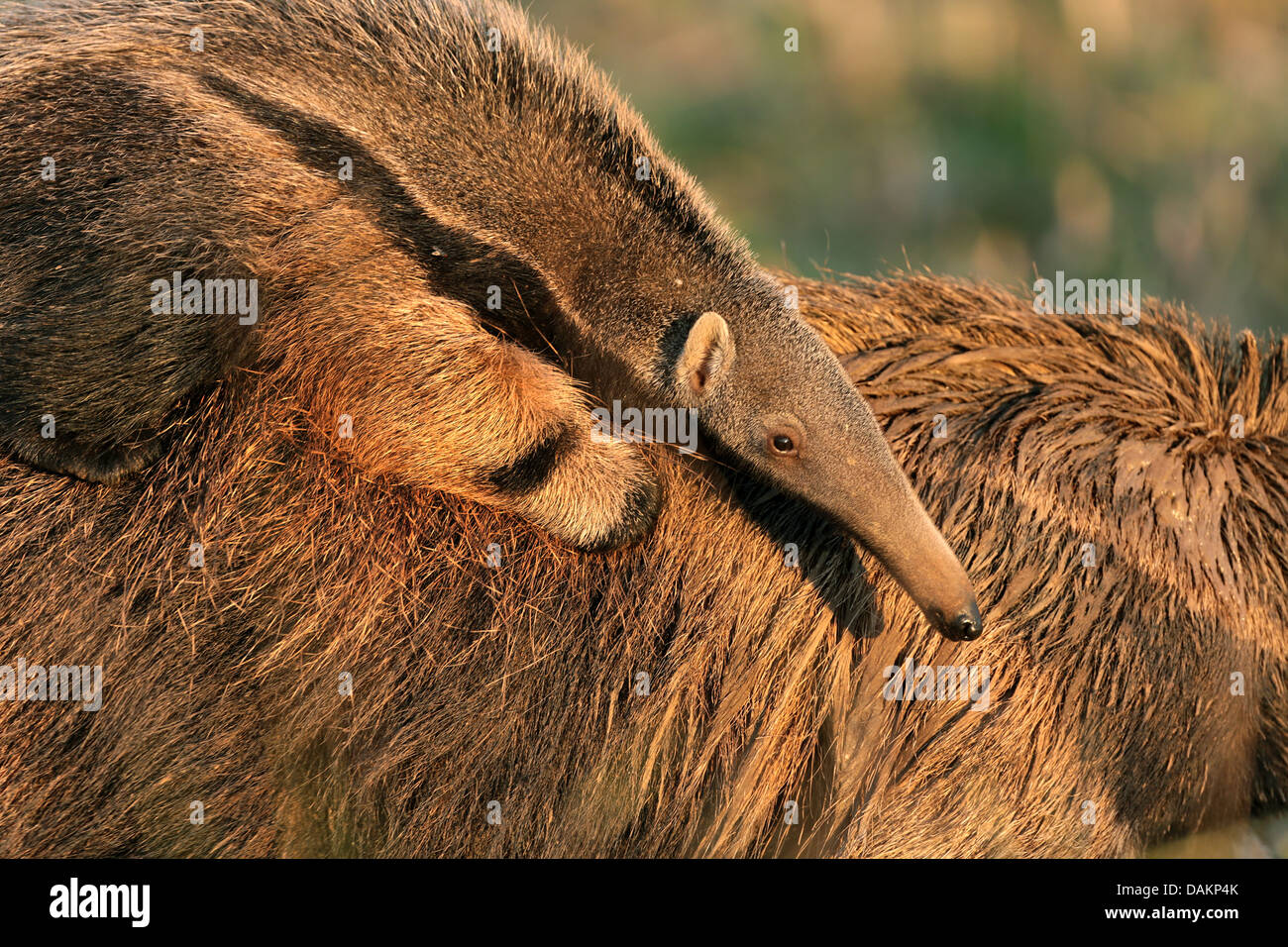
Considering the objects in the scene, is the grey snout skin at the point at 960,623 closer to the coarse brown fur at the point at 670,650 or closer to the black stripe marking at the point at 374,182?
the coarse brown fur at the point at 670,650

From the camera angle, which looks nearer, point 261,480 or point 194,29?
point 261,480

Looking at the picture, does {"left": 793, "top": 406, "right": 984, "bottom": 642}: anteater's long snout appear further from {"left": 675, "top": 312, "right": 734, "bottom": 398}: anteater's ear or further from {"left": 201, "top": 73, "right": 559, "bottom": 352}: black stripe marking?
{"left": 201, "top": 73, "right": 559, "bottom": 352}: black stripe marking

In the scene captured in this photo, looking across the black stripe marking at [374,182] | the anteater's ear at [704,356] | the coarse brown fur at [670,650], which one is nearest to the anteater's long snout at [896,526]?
the coarse brown fur at [670,650]

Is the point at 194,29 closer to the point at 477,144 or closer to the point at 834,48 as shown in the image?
the point at 477,144

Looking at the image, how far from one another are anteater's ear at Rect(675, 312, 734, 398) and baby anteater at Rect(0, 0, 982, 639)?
1 centimetres

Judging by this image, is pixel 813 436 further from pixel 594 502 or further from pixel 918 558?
pixel 594 502

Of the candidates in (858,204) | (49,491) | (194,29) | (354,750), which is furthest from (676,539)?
(858,204)

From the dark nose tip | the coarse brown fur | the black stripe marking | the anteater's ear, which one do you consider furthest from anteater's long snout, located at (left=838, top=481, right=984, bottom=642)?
the black stripe marking

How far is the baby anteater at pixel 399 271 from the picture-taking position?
12.3 feet

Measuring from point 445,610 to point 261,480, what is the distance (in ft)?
2.21

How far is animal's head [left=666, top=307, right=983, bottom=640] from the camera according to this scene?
3.94 m

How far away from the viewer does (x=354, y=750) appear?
12.5 feet

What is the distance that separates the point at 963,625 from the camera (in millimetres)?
3822

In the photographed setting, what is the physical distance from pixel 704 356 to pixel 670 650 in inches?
38.1
